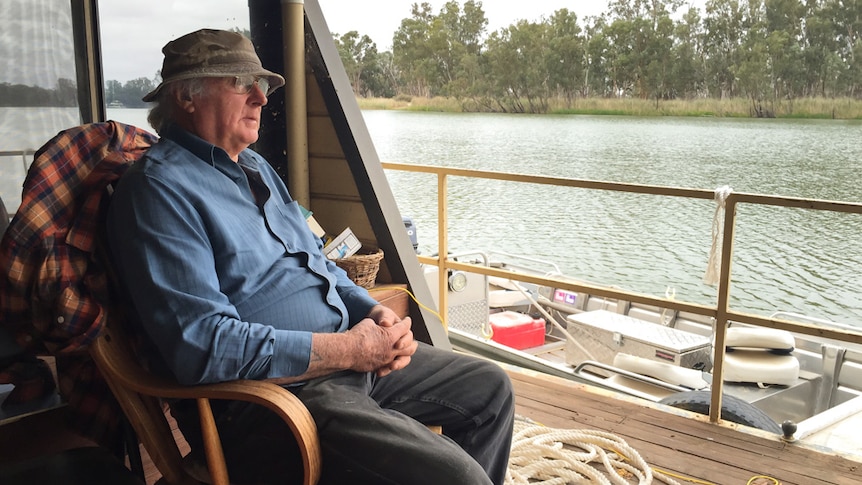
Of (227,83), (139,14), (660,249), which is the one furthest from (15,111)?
(660,249)

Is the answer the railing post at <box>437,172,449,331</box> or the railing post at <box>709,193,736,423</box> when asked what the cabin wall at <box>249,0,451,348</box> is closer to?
the railing post at <box>437,172,449,331</box>

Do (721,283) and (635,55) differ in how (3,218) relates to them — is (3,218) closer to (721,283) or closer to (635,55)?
(721,283)

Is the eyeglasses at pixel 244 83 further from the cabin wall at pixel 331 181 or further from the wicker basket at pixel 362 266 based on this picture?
the cabin wall at pixel 331 181

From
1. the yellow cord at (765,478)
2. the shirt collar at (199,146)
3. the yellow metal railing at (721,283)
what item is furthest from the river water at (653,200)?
the shirt collar at (199,146)

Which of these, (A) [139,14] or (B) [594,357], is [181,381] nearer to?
(A) [139,14]

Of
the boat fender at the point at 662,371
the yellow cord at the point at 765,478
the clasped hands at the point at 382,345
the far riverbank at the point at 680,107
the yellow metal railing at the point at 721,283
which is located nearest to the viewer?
the clasped hands at the point at 382,345

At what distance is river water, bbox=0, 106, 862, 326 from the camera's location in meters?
15.1

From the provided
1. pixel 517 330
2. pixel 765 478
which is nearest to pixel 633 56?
pixel 517 330

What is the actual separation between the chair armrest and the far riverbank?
14526mm

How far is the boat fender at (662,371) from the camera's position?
5418 mm

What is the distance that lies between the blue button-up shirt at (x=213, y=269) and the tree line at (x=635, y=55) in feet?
49.5

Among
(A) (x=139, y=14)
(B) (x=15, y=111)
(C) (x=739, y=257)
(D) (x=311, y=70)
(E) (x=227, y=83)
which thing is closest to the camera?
(E) (x=227, y=83)

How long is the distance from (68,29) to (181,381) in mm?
1371

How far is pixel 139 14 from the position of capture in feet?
7.35
